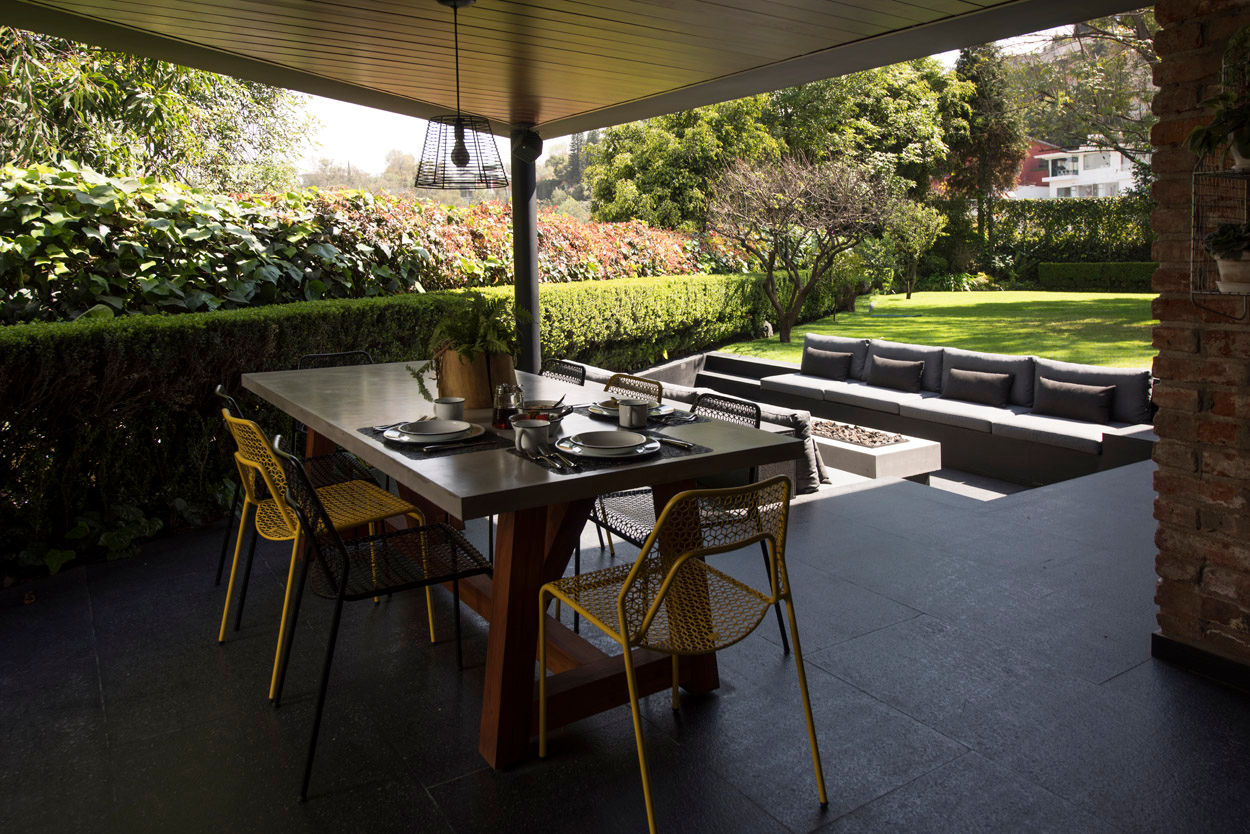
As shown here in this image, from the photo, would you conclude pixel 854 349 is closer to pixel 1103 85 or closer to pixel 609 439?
pixel 609 439

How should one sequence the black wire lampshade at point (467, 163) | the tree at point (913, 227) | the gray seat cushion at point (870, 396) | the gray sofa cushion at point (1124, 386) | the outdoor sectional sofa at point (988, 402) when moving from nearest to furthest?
the black wire lampshade at point (467, 163) → the outdoor sectional sofa at point (988, 402) → the gray sofa cushion at point (1124, 386) → the gray seat cushion at point (870, 396) → the tree at point (913, 227)

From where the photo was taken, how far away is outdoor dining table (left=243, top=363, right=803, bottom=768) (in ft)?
7.06

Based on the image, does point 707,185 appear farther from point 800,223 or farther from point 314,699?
point 314,699

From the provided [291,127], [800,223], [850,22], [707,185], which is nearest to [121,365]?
[850,22]

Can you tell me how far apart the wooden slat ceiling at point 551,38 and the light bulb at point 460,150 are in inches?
16.9

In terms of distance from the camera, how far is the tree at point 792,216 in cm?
1082

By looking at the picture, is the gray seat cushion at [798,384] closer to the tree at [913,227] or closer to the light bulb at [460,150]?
the light bulb at [460,150]

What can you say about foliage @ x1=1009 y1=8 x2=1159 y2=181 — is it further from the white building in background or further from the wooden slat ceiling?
the white building in background

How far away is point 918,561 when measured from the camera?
380 centimetres

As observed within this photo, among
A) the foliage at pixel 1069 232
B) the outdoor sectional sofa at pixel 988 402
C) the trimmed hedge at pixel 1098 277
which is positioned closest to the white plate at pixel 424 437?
the outdoor sectional sofa at pixel 988 402

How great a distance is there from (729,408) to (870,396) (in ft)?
14.1

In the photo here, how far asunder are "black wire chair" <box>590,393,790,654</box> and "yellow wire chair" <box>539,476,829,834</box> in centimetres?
47

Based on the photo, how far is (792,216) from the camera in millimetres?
10984

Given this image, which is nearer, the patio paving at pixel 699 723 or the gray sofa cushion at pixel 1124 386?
the patio paving at pixel 699 723
